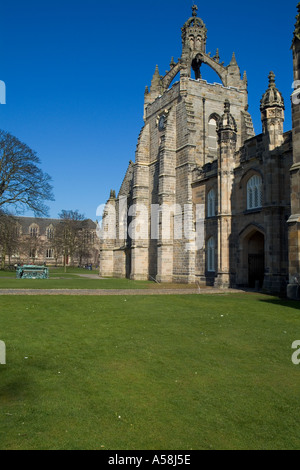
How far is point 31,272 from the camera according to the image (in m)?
30.3

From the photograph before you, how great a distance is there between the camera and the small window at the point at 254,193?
68.5 feet

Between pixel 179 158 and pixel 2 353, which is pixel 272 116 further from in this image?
pixel 2 353

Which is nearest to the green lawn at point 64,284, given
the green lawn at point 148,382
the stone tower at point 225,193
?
the stone tower at point 225,193

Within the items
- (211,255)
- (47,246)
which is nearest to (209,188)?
(211,255)

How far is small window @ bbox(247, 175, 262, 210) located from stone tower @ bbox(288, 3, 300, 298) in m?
5.90

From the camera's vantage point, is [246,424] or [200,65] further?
[200,65]

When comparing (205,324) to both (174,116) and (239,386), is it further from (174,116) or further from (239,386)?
(174,116)

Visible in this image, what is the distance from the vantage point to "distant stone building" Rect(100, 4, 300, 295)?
61.5ft

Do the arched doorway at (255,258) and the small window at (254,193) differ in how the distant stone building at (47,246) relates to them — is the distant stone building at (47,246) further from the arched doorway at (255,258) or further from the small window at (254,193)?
the small window at (254,193)

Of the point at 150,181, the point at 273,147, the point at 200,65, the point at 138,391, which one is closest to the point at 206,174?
the point at 273,147

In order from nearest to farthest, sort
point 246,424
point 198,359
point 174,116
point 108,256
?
point 246,424 < point 198,359 < point 174,116 < point 108,256

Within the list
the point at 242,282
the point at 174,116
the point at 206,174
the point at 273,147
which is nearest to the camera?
the point at 273,147

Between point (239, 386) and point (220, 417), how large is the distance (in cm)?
115
